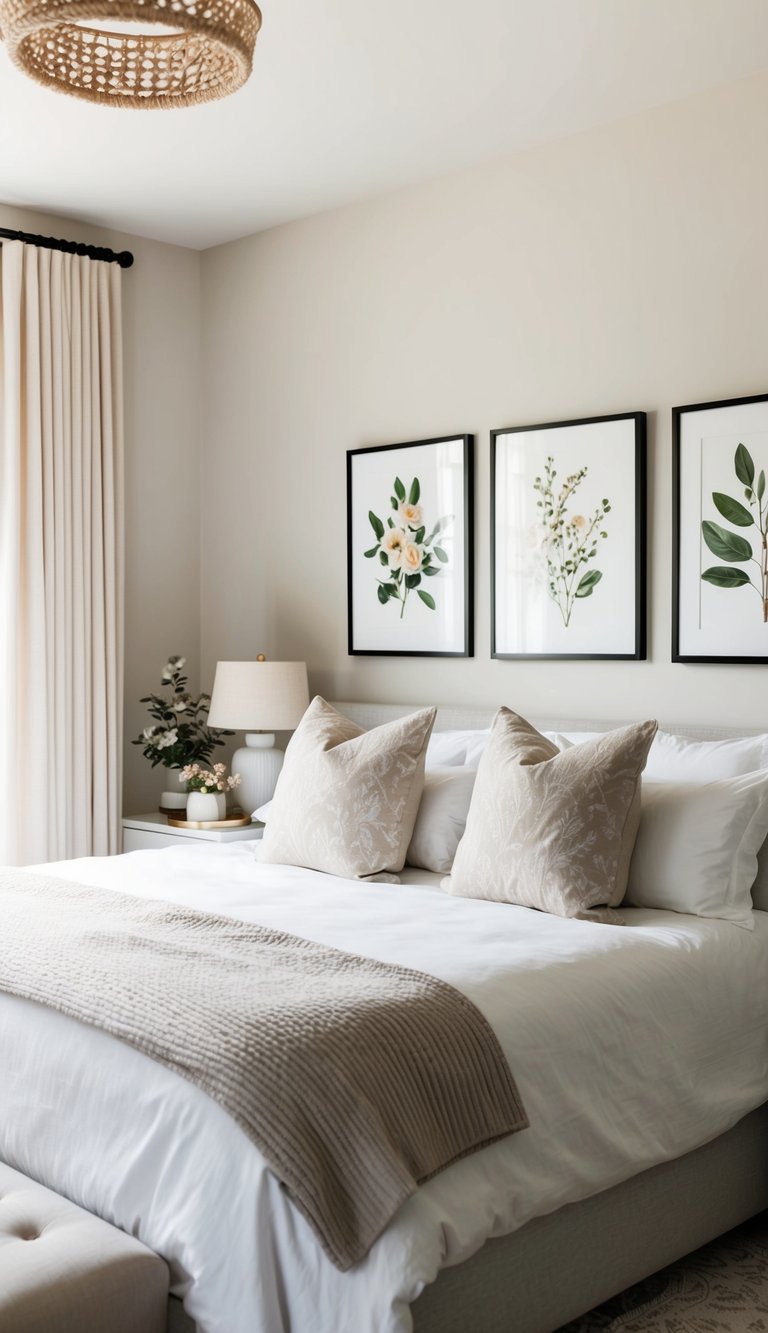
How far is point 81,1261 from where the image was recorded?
1.80 m

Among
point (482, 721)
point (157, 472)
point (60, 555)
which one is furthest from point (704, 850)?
point (157, 472)

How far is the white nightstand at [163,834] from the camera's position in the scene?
412 centimetres

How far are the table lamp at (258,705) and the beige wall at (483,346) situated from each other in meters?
0.29

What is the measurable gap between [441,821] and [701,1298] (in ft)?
4.25

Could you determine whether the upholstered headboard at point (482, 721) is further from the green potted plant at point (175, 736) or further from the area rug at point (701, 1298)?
the area rug at point (701, 1298)

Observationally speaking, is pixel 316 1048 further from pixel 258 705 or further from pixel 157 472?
pixel 157 472

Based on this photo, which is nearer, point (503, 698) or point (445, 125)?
point (445, 125)

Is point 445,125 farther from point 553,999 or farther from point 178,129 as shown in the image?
point 553,999

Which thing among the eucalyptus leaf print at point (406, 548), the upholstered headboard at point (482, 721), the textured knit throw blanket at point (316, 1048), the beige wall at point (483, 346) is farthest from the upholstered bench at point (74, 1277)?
the eucalyptus leaf print at point (406, 548)

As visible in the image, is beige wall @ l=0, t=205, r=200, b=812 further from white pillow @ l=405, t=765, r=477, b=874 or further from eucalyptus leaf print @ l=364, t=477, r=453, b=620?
white pillow @ l=405, t=765, r=477, b=874

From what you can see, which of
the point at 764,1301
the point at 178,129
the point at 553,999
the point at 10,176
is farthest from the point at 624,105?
the point at 764,1301

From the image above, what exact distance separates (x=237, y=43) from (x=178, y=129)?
5.35ft

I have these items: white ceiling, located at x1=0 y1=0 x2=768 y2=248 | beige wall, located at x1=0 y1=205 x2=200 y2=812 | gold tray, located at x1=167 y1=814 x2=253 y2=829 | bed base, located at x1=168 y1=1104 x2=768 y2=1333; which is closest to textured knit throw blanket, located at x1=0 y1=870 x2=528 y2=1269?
bed base, located at x1=168 y1=1104 x2=768 y2=1333

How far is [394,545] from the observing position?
4.21 metres
